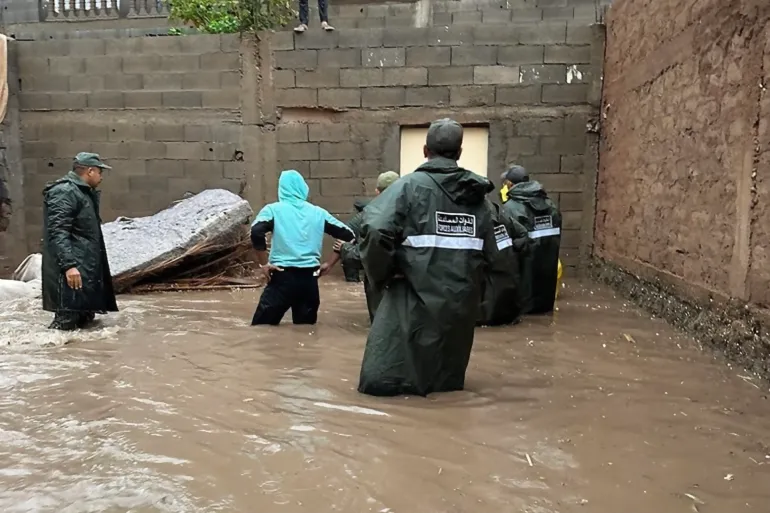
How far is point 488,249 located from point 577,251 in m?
5.03

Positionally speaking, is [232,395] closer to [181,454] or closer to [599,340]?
[181,454]

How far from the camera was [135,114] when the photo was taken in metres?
8.45

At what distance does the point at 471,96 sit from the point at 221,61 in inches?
132

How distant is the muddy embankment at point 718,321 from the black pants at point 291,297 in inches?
119

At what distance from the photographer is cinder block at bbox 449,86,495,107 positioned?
7957 mm

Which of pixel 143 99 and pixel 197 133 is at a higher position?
pixel 143 99

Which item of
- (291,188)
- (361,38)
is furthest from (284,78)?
(291,188)

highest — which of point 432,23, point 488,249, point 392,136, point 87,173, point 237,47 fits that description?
point 432,23

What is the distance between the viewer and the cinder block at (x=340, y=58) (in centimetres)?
808

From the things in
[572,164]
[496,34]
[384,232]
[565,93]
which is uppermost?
[496,34]

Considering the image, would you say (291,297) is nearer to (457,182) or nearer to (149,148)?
(457,182)


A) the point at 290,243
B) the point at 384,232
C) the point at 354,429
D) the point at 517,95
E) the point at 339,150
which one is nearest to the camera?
the point at 354,429

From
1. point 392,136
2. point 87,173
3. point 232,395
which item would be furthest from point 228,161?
point 232,395

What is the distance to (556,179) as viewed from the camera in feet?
26.4
